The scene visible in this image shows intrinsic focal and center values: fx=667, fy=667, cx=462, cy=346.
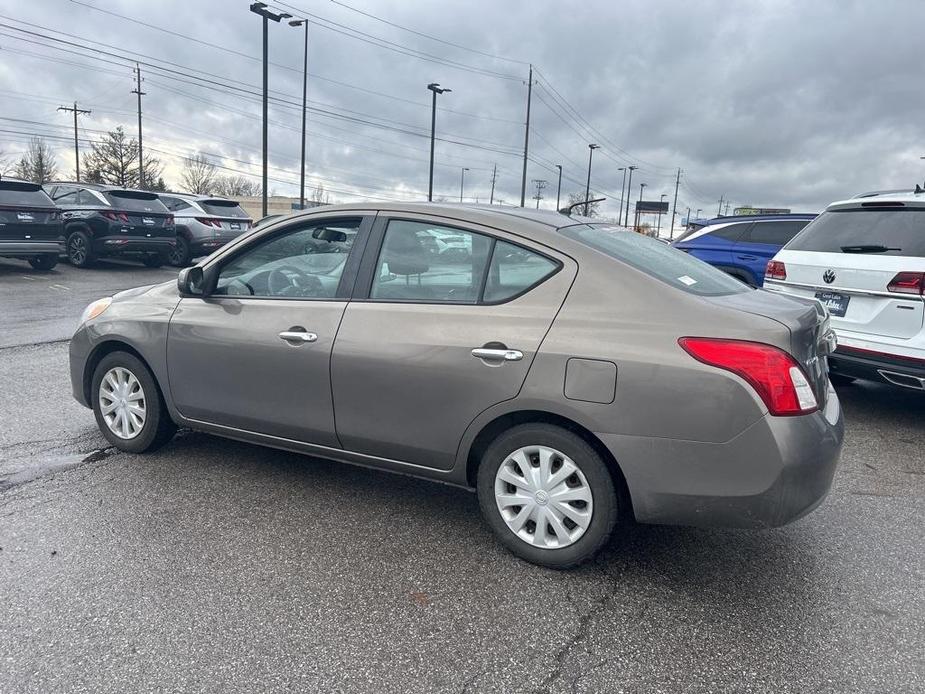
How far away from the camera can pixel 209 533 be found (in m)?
3.18

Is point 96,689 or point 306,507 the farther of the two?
point 306,507

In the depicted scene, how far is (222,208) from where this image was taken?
16.7 metres

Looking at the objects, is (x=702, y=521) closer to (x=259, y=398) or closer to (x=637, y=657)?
(x=637, y=657)

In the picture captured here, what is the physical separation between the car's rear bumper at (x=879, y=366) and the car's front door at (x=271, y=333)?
377cm

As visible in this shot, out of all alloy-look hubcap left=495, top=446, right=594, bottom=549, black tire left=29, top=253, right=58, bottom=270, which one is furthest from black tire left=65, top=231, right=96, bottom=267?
alloy-look hubcap left=495, top=446, right=594, bottom=549

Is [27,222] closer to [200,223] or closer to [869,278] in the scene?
[200,223]

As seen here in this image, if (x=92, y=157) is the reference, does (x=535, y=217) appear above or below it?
A: below

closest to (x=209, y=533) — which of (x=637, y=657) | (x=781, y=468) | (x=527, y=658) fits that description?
(x=527, y=658)

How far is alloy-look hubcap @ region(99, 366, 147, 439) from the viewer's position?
13.3 feet

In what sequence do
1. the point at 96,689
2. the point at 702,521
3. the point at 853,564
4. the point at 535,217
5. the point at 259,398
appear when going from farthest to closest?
the point at 259,398 < the point at 535,217 < the point at 853,564 < the point at 702,521 < the point at 96,689

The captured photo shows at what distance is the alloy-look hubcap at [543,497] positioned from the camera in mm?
2818

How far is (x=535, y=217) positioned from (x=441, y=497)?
1598 mm

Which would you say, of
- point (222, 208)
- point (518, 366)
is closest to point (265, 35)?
point (222, 208)

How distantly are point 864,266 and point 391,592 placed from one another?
14.1ft
